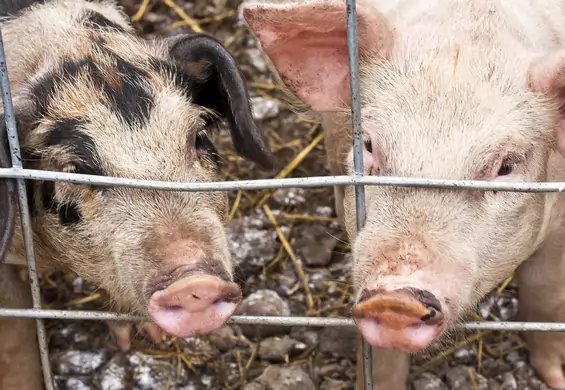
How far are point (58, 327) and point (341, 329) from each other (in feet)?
3.79

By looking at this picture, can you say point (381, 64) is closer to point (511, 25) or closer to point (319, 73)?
point (319, 73)

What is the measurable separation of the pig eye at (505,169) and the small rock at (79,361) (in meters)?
1.77

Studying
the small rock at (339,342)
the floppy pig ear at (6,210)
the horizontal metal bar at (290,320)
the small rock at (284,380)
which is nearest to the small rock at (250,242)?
the small rock at (339,342)

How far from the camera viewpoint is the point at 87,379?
3146 mm

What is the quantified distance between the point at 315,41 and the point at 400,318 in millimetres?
912

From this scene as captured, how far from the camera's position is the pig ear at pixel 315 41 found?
2203 millimetres

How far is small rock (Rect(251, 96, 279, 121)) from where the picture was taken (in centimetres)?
429

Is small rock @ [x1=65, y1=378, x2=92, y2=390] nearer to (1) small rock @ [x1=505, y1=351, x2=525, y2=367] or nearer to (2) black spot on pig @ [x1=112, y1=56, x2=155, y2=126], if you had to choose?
(2) black spot on pig @ [x1=112, y1=56, x2=155, y2=126]

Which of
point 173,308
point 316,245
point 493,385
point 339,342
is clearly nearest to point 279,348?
point 339,342

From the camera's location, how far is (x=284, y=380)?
3.03m

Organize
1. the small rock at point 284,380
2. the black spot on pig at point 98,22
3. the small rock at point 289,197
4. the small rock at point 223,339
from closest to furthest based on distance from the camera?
the black spot on pig at point 98,22 < the small rock at point 284,380 < the small rock at point 223,339 < the small rock at point 289,197

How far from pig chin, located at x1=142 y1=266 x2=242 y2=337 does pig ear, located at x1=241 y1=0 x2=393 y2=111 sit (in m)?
0.70

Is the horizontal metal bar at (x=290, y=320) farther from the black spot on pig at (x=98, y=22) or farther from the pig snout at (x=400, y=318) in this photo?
the black spot on pig at (x=98, y=22)

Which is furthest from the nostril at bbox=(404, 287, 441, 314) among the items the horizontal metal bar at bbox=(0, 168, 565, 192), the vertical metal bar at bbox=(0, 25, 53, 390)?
the vertical metal bar at bbox=(0, 25, 53, 390)
